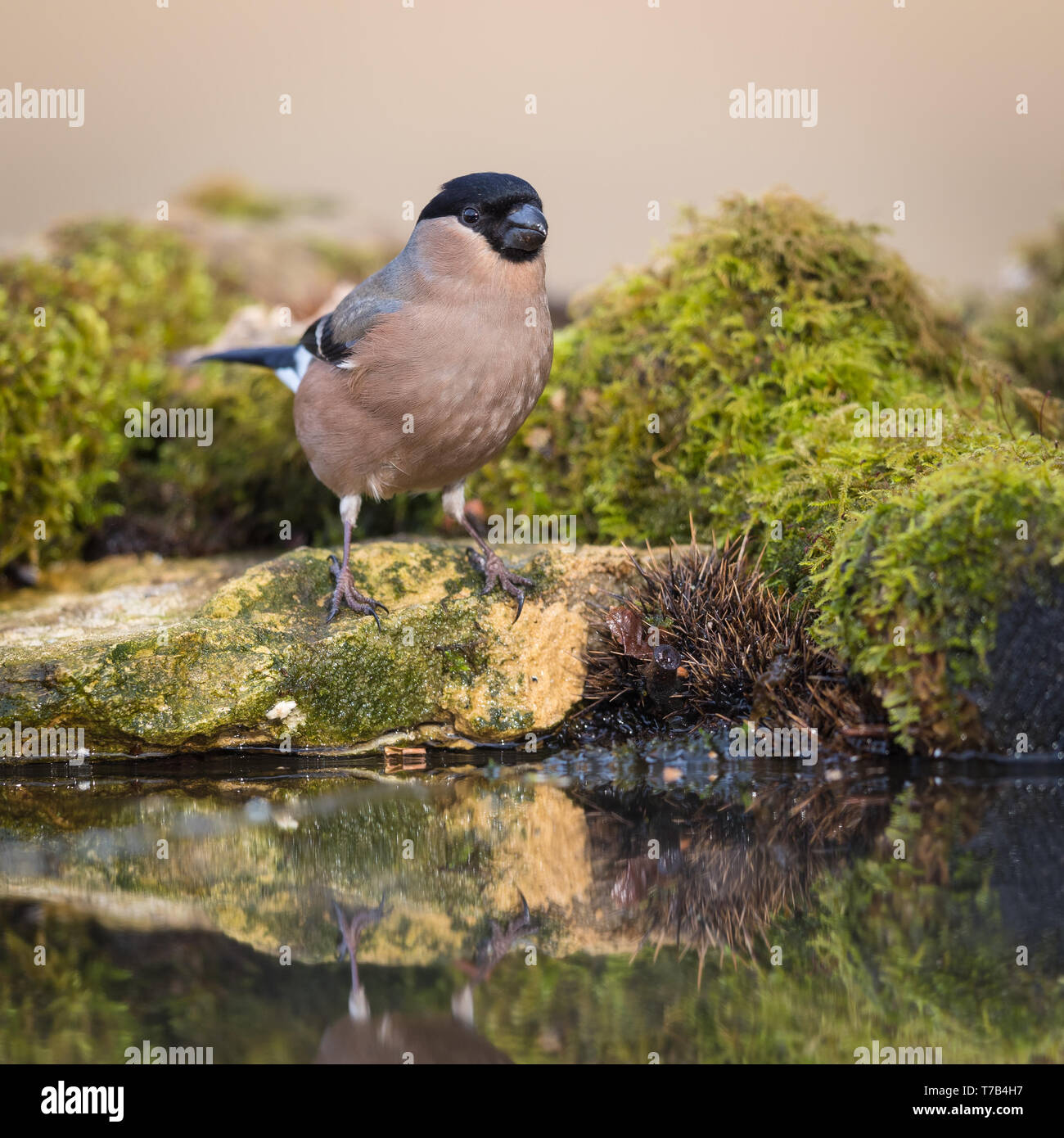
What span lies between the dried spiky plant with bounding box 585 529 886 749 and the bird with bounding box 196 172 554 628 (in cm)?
72

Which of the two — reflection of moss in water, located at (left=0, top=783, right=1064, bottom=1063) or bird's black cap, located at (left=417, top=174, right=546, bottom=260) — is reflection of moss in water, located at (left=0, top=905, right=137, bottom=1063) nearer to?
reflection of moss in water, located at (left=0, top=783, right=1064, bottom=1063)

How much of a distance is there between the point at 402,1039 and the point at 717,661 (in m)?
2.58

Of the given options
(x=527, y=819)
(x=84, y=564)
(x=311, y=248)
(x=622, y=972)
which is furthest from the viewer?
(x=311, y=248)

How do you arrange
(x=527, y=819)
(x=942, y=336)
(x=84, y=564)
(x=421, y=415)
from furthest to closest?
(x=84, y=564) < (x=942, y=336) < (x=421, y=415) < (x=527, y=819)

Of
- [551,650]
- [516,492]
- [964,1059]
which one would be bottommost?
[964,1059]

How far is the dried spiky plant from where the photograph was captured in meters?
4.34

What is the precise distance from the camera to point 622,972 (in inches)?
98.1

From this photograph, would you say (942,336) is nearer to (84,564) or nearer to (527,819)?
(527,819)

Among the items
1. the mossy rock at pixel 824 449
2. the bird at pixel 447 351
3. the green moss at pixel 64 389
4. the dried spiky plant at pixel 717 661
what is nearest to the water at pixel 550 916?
the dried spiky plant at pixel 717 661

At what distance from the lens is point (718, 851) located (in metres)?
3.30

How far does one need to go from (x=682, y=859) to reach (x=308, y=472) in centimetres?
535

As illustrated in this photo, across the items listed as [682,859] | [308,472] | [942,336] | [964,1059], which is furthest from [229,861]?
[942,336]

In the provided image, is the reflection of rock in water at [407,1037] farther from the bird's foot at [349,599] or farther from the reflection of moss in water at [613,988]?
the bird's foot at [349,599]

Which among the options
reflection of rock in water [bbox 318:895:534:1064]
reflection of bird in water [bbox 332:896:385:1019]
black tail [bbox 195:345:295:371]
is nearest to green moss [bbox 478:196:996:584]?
black tail [bbox 195:345:295:371]
